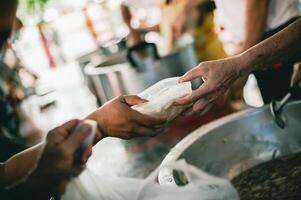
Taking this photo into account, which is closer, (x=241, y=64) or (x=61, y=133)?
(x=61, y=133)

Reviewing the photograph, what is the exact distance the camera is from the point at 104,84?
4488 millimetres

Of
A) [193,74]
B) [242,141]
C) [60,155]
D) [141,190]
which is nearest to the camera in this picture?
[60,155]

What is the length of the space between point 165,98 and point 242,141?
786 mm

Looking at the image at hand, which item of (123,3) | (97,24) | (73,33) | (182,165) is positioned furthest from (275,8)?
(73,33)

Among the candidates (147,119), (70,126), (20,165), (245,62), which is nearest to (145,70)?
(245,62)

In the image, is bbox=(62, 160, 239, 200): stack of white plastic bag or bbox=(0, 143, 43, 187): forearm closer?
bbox=(62, 160, 239, 200): stack of white plastic bag

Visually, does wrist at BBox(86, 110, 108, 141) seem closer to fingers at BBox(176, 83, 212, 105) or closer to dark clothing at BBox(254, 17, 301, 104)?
fingers at BBox(176, 83, 212, 105)

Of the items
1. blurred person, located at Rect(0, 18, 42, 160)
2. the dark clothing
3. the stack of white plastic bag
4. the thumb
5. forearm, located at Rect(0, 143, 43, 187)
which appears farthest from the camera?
blurred person, located at Rect(0, 18, 42, 160)

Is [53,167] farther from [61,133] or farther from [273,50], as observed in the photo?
[273,50]

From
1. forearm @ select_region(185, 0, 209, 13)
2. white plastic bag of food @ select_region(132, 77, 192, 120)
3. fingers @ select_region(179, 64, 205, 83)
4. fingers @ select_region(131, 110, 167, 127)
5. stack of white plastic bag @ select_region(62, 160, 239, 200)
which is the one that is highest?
forearm @ select_region(185, 0, 209, 13)

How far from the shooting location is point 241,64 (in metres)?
1.71

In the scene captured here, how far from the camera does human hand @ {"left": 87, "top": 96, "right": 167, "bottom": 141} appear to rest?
62.2 inches

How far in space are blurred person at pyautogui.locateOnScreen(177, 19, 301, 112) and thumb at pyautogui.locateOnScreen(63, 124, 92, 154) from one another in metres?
0.66

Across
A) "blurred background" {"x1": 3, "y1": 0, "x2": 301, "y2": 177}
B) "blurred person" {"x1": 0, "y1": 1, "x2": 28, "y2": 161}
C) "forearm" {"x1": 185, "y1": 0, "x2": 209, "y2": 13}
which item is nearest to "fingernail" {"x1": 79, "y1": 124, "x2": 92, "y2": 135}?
"blurred person" {"x1": 0, "y1": 1, "x2": 28, "y2": 161}
